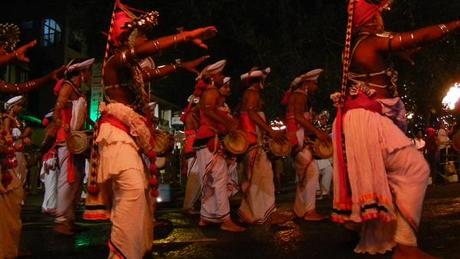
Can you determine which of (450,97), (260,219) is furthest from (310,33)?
(260,219)

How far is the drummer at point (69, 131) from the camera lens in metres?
7.93

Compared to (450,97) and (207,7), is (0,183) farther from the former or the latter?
(207,7)

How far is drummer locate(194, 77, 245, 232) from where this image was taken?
786cm

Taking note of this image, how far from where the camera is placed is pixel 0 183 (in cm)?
559

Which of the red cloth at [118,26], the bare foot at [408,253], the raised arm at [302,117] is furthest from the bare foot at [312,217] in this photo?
the red cloth at [118,26]

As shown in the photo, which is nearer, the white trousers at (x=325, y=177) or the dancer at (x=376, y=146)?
the dancer at (x=376, y=146)

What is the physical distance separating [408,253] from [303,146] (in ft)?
13.3

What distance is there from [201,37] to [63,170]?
165 inches

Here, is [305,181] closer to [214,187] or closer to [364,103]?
[214,187]

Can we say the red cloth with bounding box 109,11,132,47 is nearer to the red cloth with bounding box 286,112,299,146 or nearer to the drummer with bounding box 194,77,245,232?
the drummer with bounding box 194,77,245,232

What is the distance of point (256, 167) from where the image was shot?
826 centimetres

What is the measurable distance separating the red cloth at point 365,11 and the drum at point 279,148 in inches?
125

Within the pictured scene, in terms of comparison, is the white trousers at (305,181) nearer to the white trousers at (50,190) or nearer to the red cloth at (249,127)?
the red cloth at (249,127)

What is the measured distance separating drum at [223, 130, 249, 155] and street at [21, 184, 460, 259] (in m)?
1.02
